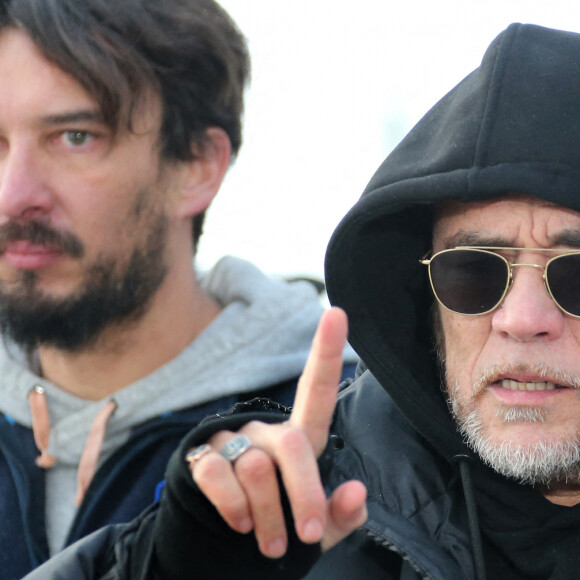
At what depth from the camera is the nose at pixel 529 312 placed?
7.88ft

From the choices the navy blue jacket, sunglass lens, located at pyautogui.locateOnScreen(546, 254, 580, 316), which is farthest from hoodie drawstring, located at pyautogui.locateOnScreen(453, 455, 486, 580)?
the navy blue jacket

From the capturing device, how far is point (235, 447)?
5.96ft

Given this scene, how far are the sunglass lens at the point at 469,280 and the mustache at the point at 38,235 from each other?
1259 mm

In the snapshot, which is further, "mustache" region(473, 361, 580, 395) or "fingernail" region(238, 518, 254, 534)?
"mustache" region(473, 361, 580, 395)

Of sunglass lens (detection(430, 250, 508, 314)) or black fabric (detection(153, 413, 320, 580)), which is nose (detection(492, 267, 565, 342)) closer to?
sunglass lens (detection(430, 250, 508, 314))

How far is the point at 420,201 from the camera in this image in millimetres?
2482

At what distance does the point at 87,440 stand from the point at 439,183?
149 cm

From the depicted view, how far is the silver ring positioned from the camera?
1.80 meters

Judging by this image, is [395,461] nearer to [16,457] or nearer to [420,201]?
→ [420,201]

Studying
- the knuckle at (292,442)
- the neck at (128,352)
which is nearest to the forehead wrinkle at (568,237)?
the knuckle at (292,442)

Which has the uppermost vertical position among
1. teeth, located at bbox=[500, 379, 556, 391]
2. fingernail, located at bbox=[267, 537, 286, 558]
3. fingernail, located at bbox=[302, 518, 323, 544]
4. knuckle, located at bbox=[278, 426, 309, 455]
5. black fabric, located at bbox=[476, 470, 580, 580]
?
knuckle, located at bbox=[278, 426, 309, 455]

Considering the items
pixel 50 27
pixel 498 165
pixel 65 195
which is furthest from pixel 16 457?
pixel 498 165

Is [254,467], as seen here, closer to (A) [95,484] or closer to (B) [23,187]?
(A) [95,484]

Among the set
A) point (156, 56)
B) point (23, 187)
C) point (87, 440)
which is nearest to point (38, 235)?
point (23, 187)
